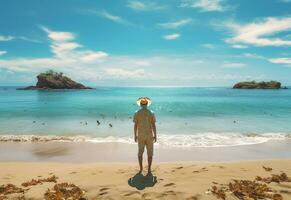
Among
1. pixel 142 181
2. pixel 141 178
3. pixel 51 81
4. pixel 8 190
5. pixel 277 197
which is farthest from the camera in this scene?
→ pixel 51 81

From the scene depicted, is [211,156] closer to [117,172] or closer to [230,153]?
[230,153]

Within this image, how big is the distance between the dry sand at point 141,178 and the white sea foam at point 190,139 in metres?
6.25

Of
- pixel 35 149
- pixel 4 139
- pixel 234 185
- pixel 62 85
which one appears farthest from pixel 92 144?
pixel 62 85

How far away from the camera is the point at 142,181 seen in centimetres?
932

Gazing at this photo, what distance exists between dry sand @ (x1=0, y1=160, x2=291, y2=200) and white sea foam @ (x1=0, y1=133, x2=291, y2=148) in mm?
6253

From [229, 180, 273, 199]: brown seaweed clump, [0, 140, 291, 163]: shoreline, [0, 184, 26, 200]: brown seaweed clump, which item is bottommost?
[0, 140, 291, 163]: shoreline

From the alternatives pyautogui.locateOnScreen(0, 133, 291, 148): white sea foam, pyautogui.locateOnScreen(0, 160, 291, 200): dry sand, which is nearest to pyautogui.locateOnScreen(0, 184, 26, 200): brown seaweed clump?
pyautogui.locateOnScreen(0, 160, 291, 200): dry sand

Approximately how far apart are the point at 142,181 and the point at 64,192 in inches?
93.8

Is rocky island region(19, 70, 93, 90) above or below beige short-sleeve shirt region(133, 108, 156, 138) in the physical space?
above

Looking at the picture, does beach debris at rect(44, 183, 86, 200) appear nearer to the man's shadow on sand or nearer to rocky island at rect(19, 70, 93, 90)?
the man's shadow on sand

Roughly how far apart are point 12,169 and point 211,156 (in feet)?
29.9

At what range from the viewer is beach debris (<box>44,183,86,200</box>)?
7.93m

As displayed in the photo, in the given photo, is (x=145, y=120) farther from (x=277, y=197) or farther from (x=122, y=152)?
(x=122, y=152)

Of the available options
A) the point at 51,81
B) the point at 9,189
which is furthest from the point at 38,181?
the point at 51,81
